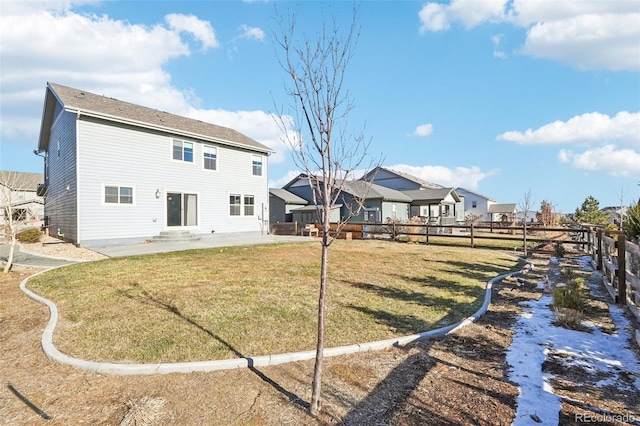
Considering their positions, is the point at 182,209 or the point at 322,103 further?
the point at 182,209

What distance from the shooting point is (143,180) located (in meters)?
15.7

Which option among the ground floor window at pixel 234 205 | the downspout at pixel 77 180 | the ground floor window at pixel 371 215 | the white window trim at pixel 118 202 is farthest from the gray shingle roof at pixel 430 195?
the downspout at pixel 77 180

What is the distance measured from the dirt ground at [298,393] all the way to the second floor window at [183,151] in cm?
1446

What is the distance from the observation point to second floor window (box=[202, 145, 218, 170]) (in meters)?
18.5

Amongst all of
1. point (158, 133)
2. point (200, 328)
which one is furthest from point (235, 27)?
point (200, 328)

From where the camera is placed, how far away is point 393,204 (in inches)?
1212

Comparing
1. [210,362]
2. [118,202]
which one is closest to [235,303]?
[210,362]

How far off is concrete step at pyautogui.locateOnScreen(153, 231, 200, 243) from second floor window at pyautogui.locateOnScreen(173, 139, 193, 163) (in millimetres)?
4088

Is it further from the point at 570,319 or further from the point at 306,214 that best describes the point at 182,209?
the point at 570,319

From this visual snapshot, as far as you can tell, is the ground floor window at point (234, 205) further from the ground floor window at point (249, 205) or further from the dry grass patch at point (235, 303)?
the dry grass patch at point (235, 303)

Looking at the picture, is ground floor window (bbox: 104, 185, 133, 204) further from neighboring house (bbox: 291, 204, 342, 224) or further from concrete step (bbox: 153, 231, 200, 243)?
neighboring house (bbox: 291, 204, 342, 224)

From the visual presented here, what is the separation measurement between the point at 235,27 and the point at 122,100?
11.0 meters

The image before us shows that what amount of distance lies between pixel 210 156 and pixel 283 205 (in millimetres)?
12336

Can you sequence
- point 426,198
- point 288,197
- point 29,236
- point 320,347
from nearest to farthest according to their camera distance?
point 320,347 < point 29,236 < point 288,197 < point 426,198
